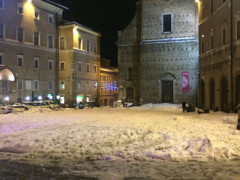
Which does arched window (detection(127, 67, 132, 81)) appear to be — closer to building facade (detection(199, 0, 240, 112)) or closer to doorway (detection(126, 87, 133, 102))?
doorway (detection(126, 87, 133, 102))

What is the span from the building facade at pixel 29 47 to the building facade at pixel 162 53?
438 inches

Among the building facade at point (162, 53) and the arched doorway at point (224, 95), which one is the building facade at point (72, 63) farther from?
the arched doorway at point (224, 95)

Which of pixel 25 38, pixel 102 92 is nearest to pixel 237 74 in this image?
pixel 25 38

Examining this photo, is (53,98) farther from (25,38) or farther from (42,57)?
(25,38)

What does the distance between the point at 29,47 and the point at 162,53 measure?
59.1 ft

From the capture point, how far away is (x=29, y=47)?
130ft

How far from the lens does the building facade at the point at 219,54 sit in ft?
74.1

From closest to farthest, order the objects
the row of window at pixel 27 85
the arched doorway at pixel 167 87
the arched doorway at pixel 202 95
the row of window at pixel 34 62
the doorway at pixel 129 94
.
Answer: the arched doorway at pixel 202 95 → the row of window at pixel 27 85 → the row of window at pixel 34 62 → the arched doorway at pixel 167 87 → the doorway at pixel 129 94

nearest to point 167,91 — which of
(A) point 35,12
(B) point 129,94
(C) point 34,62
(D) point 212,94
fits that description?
(B) point 129,94

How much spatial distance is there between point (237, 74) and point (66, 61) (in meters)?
28.9

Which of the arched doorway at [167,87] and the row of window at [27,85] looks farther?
the arched doorway at [167,87]

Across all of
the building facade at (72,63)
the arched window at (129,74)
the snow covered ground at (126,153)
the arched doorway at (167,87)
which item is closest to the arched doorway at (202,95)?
the arched doorway at (167,87)

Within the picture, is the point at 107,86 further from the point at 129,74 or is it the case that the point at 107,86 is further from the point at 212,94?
the point at 212,94

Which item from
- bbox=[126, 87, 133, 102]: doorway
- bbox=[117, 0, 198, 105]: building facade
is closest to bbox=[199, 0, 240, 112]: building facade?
bbox=[117, 0, 198, 105]: building facade
